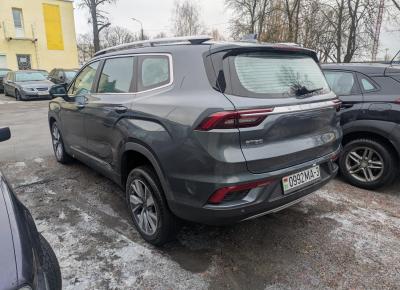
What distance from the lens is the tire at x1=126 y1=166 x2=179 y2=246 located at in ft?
9.14

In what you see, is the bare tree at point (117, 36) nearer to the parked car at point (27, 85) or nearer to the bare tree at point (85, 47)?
the bare tree at point (85, 47)

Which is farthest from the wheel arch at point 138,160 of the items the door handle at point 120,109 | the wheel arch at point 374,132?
the wheel arch at point 374,132

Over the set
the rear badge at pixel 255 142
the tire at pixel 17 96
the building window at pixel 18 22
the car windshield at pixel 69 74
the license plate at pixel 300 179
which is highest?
the building window at pixel 18 22

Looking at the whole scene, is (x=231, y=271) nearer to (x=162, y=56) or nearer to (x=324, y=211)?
(x=324, y=211)

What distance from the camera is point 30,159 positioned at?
5.71 metres

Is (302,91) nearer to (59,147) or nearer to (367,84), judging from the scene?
(367,84)

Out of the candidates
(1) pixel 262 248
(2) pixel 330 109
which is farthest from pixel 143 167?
(2) pixel 330 109

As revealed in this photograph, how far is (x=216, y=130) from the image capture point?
7.39ft

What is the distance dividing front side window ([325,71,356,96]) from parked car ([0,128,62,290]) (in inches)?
163

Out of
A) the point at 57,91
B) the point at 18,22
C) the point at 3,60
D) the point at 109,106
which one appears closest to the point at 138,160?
the point at 109,106

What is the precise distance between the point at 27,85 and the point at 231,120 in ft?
52.6

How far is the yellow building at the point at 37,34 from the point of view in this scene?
2616 centimetres

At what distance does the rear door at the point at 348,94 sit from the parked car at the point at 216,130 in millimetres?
1437

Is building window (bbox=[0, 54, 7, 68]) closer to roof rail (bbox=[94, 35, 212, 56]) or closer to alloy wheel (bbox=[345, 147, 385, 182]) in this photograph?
roof rail (bbox=[94, 35, 212, 56])
